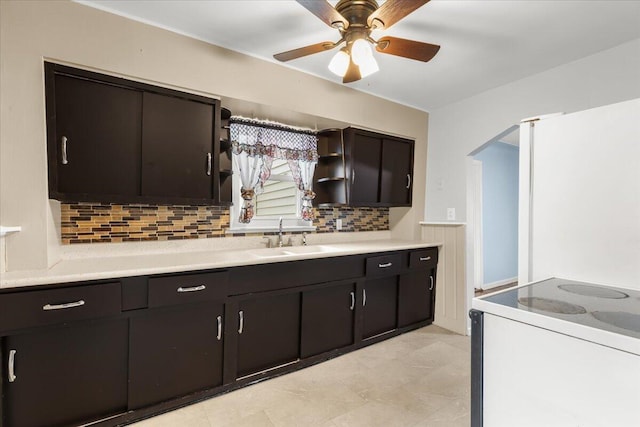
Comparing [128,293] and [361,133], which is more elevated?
[361,133]

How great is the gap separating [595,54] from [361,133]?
1.86 metres

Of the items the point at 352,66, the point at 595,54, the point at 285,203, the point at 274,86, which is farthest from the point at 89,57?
the point at 595,54

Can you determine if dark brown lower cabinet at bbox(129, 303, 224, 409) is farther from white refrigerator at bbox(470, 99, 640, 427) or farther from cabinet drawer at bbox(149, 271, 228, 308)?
white refrigerator at bbox(470, 99, 640, 427)

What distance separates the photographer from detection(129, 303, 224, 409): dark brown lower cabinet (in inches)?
69.0

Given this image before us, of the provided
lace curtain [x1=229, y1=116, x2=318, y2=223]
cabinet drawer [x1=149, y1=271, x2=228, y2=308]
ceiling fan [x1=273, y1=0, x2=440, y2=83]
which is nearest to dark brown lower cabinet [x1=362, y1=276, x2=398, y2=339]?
lace curtain [x1=229, y1=116, x2=318, y2=223]

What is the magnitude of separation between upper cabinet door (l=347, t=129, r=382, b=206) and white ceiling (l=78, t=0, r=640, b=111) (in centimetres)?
65

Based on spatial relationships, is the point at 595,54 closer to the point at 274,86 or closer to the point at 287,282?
the point at 274,86

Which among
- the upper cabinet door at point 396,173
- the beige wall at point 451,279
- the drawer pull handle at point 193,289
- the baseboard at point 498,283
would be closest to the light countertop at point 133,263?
the drawer pull handle at point 193,289

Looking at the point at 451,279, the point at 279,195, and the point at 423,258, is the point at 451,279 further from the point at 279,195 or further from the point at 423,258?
the point at 279,195

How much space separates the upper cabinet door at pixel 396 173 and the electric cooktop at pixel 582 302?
1951 mm

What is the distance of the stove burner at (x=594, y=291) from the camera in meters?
1.19

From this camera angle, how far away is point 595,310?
3.34ft

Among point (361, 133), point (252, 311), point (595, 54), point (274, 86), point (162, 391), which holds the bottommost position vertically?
point (162, 391)

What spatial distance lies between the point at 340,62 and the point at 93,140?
153 centimetres
